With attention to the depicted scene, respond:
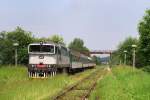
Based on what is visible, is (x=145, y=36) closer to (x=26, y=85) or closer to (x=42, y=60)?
(x=42, y=60)

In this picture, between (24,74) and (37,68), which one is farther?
(24,74)

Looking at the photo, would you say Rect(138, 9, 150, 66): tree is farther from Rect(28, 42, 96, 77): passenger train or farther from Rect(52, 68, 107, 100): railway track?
Rect(52, 68, 107, 100): railway track

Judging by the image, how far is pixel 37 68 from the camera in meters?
35.2

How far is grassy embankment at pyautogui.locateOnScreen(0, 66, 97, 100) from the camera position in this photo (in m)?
20.4

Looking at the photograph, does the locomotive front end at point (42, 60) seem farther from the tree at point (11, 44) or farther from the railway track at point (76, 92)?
the tree at point (11, 44)

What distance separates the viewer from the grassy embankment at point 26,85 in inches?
804

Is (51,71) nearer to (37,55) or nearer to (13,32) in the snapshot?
(37,55)

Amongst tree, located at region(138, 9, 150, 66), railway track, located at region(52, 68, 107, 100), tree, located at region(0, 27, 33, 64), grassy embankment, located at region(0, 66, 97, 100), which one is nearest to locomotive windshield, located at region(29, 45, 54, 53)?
grassy embankment, located at region(0, 66, 97, 100)

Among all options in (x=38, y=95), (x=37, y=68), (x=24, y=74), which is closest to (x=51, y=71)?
(x=37, y=68)

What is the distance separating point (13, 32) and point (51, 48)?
3647cm

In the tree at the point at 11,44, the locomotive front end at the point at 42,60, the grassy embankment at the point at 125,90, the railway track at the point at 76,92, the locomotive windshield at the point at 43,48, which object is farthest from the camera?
the tree at the point at 11,44

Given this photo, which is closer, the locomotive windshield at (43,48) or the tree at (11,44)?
the locomotive windshield at (43,48)

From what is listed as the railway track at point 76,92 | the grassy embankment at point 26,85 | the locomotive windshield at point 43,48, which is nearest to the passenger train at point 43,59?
the locomotive windshield at point 43,48

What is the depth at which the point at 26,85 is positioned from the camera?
87.1 ft
